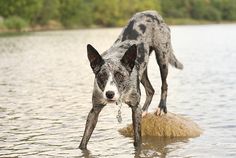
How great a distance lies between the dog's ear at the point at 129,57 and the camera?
1017 centimetres

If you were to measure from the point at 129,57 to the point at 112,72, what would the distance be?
0.54 metres

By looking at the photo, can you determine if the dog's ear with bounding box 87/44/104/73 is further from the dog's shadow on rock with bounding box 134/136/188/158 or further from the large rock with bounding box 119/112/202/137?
the large rock with bounding box 119/112/202/137

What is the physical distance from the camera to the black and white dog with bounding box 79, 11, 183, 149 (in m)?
9.95

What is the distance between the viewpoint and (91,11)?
158375mm

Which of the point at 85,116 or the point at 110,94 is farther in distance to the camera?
the point at 85,116

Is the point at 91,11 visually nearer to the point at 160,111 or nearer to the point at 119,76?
the point at 160,111

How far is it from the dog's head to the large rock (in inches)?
111

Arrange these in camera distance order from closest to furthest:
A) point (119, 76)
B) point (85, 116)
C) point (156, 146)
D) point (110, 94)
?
1. point (110, 94)
2. point (119, 76)
3. point (156, 146)
4. point (85, 116)

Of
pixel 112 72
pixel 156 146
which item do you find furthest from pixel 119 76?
pixel 156 146

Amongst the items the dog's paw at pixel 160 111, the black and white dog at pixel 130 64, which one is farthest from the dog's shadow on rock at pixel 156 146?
the dog's paw at pixel 160 111

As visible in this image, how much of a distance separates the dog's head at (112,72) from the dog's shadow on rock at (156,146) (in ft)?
5.32

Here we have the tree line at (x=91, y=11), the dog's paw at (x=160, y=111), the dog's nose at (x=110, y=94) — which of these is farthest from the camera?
the tree line at (x=91, y=11)

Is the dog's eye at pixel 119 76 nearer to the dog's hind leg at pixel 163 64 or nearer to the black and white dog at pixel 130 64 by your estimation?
the black and white dog at pixel 130 64

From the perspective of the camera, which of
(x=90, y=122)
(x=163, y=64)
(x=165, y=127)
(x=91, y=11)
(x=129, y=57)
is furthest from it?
(x=91, y=11)
